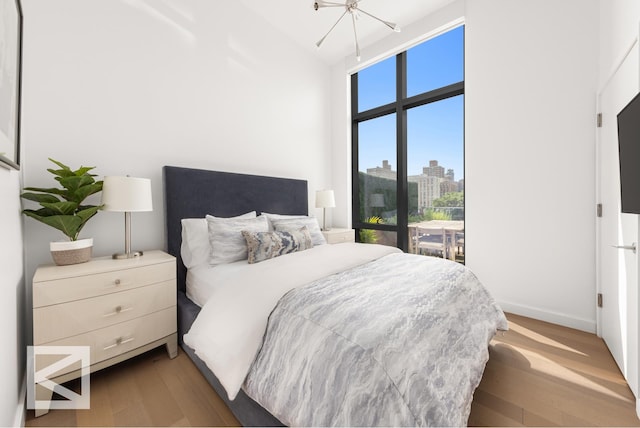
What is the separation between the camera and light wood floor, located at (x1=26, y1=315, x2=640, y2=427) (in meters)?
1.38

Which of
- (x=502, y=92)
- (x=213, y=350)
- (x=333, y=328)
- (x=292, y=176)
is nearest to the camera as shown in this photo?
(x=333, y=328)

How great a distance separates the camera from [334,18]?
10.4 feet

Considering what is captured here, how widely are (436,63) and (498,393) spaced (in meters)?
3.49

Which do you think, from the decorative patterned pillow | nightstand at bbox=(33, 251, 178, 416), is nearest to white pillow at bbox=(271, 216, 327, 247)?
the decorative patterned pillow

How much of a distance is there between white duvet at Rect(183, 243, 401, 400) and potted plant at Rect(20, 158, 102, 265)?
0.87 meters

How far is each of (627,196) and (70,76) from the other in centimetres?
364

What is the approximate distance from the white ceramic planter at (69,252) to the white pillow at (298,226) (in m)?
1.43

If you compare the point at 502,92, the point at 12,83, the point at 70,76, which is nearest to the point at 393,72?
the point at 502,92

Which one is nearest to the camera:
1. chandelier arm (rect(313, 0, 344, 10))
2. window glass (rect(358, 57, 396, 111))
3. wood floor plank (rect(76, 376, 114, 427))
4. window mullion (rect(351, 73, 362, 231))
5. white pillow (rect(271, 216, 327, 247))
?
wood floor plank (rect(76, 376, 114, 427))

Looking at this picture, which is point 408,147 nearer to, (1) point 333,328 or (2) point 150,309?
(1) point 333,328

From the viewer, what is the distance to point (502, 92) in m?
2.66

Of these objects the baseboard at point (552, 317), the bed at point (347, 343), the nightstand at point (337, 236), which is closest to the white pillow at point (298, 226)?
the nightstand at point (337, 236)

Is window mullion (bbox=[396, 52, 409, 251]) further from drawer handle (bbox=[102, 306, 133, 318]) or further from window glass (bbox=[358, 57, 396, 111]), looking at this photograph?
drawer handle (bbox=[102, 306, 133, 318])

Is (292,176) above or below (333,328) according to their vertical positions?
above
